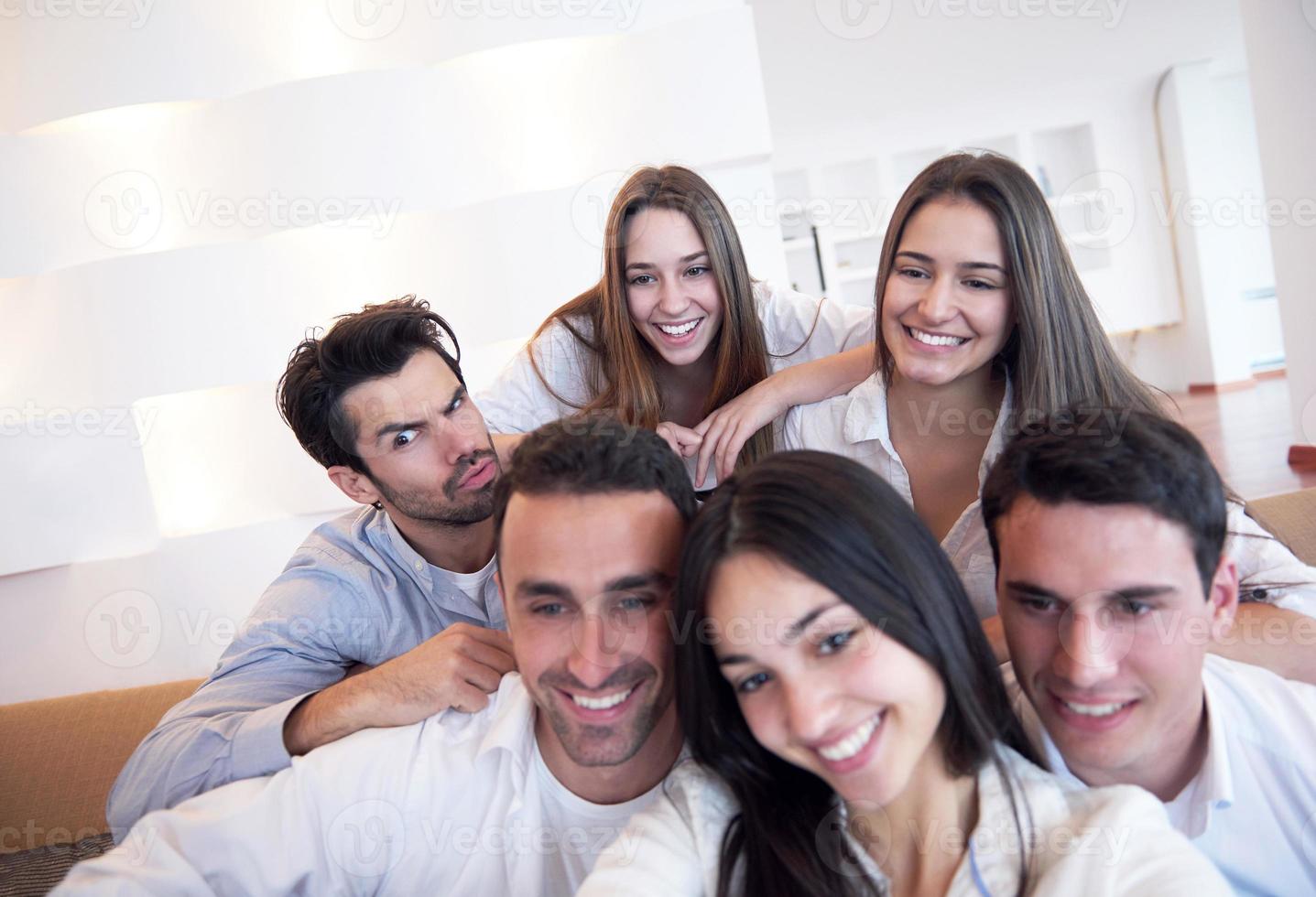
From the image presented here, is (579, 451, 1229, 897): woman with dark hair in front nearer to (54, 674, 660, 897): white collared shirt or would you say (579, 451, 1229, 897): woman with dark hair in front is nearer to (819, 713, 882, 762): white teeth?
(819, 713, 882, 762): white teeth

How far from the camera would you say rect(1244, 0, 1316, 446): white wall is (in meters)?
4.36

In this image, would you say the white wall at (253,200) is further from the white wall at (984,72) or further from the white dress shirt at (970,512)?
the white wall at (984,72)

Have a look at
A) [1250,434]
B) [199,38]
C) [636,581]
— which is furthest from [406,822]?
[1250,434]

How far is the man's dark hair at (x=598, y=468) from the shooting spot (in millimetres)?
1445

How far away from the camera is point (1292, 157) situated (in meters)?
4.51

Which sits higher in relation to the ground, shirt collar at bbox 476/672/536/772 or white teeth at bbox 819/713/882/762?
white teeth at bbox 819/713/882/762

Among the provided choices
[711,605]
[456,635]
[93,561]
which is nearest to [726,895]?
[711,605]

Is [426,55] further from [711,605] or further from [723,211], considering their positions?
[711,605]

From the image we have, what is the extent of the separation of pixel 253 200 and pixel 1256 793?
11.0 ft

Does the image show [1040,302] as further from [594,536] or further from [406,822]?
[406,822]

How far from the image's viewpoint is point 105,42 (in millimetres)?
3598

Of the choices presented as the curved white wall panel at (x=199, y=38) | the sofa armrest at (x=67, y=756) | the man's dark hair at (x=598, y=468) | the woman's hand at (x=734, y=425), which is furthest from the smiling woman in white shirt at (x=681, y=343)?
the curved white wall panel at (x=199, y=38)

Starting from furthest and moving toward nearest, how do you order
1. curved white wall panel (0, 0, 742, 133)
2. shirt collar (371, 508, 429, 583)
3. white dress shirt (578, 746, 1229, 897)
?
curved white wall panel (0, 0, 742, 133), shirt collar (371, 508, 429, 583), white dress shirt (578, 746, 1229, 897)

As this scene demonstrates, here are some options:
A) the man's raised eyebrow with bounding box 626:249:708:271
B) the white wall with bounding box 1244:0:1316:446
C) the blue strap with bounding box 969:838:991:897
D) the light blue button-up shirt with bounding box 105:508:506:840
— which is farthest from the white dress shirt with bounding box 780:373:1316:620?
the white wall with bounding box 1244:0:1316:446
